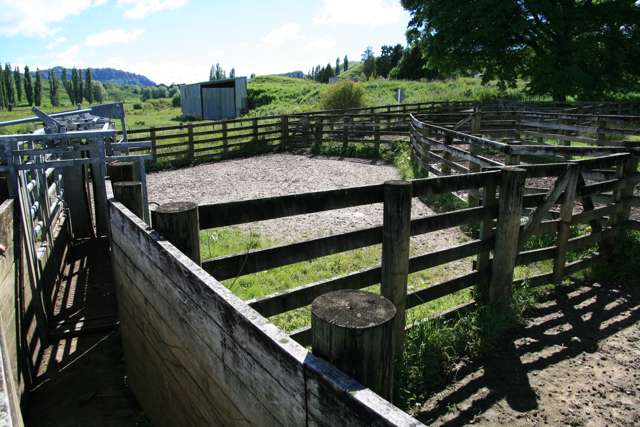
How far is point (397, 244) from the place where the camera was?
381 centimetres

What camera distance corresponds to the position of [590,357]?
4254mm

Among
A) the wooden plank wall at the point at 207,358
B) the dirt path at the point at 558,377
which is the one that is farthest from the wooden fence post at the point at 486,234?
the wooden plank wall at the point at 207,358

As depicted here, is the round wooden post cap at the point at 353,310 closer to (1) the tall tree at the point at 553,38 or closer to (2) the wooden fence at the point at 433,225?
(2) the wooden fence at the point at 433,225

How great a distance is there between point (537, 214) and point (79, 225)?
6.85 metres

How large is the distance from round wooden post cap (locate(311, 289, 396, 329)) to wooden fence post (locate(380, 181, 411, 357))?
1.95 m

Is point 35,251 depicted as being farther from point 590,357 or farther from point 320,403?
point 590,357

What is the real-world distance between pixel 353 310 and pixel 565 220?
183 inches

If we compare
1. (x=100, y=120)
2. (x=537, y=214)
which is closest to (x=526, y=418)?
(x=537, y=214)

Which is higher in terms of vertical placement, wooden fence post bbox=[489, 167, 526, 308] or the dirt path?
wooden fence post bbox=[489, 167, 526, 308]

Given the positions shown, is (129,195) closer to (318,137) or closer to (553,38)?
(318,137)

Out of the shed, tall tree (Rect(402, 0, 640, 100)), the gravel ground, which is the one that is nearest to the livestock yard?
the gravel ground

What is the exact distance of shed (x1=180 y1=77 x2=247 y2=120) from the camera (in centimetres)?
3994

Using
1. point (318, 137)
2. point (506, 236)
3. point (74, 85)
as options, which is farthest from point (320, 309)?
point (74, 85)

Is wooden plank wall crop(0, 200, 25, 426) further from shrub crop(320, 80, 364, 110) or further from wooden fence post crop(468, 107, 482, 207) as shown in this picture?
shrub crop(320, 80, 364, 110)
